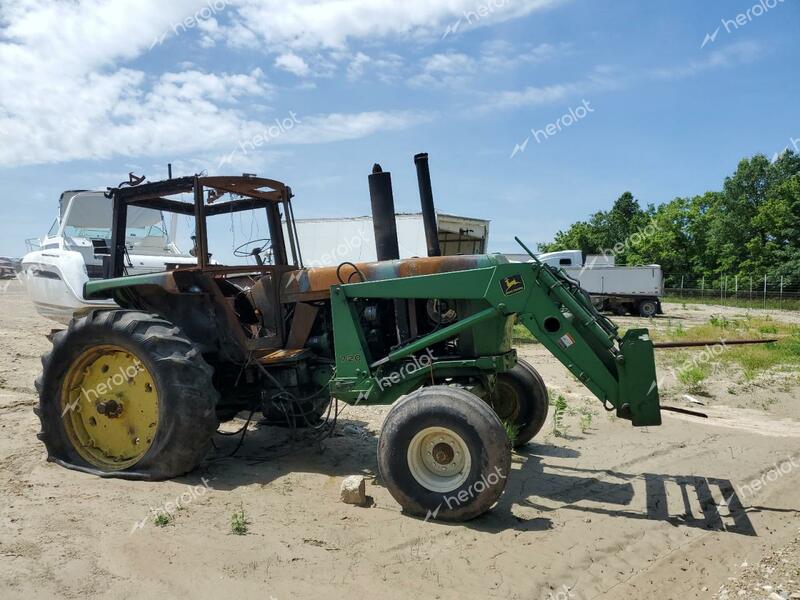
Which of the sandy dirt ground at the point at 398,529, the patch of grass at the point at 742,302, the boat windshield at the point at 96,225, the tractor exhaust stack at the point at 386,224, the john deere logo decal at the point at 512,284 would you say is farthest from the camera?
the patch of grass at the point at 742,302

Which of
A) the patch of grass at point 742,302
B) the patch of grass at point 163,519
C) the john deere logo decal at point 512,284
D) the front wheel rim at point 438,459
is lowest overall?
the patch of grass at point 742,302

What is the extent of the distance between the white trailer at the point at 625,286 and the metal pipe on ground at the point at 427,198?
21.4 m

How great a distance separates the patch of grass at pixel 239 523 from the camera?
4051 millimetres

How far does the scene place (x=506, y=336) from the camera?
17.4 ft

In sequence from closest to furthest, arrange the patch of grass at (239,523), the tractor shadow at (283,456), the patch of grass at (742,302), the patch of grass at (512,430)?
the patch of grass at (239,523)
the tractor shadow at (283,456)
the patch of grass at (512,430)
the patch of grass at (742,302)

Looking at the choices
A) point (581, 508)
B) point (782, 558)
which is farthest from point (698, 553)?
point (581, 508)

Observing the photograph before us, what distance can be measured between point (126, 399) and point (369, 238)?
1255 cm

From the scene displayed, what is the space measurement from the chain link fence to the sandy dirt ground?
30.9 metres

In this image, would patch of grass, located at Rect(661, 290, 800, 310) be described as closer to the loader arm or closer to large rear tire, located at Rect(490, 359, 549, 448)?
large rear tire, located at Rect(490, 359, 549, 448)

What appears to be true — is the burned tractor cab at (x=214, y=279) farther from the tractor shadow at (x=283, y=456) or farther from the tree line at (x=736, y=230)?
the tree line at (x=736, y=230)

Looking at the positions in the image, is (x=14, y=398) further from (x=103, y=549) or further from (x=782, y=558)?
(x=782, y=558)

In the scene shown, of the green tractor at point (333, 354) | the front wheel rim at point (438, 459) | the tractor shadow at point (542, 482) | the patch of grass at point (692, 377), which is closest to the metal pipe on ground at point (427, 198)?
the green tractor at point (333, 354)

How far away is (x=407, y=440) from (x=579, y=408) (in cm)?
437

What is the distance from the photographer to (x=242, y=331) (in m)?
Result: 5.68
